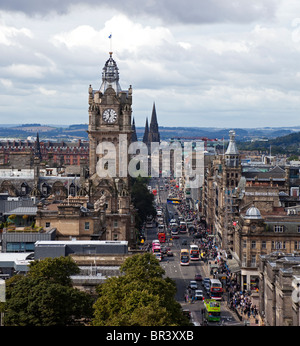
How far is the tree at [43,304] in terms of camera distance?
72812 mm

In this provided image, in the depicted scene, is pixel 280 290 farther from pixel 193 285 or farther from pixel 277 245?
pixel 277 245

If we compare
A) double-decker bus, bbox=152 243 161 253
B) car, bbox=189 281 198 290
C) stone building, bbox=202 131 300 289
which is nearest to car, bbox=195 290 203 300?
car, bbox=189 281 198 290

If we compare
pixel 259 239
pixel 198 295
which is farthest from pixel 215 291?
pixel 259 239

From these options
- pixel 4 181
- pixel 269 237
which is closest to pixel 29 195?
pixel 4 181

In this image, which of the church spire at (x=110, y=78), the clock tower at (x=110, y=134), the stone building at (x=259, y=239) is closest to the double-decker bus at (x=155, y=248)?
the clock tower at (x=110, y=134)

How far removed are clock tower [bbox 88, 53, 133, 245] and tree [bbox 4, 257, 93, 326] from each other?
58708mm

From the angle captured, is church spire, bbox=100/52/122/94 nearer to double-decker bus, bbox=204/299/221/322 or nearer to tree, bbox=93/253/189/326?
double-decker bus, bbox=204/299/221/322

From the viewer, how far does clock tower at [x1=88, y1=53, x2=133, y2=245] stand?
14125 cm

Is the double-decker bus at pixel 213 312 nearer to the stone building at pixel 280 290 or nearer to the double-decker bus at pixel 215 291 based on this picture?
the stone building at pixel 280 290

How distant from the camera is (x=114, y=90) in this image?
5807 inches

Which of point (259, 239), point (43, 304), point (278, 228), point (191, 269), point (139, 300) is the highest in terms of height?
point (139, 300)

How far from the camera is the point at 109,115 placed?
148250 millimetres

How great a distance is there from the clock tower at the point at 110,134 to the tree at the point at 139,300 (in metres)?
51.2

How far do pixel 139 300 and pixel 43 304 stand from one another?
358 inches
